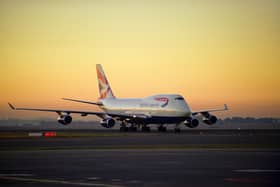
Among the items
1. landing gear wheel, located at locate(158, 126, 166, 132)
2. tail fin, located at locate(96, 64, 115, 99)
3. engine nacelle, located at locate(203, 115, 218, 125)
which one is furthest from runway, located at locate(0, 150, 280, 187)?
tail fin, located at locate(96, 64, 115, 99)

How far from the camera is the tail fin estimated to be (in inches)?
3362

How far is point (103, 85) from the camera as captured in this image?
86.8 metres

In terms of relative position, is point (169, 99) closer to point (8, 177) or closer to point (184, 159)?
point (184, 159)

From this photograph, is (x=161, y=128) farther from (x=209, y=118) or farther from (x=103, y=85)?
(x=103, y=85)

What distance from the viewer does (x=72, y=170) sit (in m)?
A: 20.9

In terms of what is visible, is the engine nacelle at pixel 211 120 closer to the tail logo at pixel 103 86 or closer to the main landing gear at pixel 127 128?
the main landing gear at pixel 127 128

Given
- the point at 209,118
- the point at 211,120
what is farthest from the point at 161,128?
the point at 211,120

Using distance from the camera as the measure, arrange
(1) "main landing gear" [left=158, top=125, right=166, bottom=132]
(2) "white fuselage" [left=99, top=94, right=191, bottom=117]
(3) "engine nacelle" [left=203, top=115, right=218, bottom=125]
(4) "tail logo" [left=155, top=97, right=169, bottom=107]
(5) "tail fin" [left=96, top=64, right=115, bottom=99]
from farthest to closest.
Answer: (5) "tail fin" [left=96, top=64, right=115, bottom=99] → (3) "engine nacelle" [left=203, top=115, right=218, bottom=125] → (1) "main landing gear" [left=158, top=125, right=166, bottom=132] → (4) "tail logo" [left=155, top=97, right=169, bottom=107] → (2) "white fuselage" [left=99, top=94, right=191, bottom=117]

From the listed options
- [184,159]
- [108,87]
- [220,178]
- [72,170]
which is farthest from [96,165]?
[108,87]

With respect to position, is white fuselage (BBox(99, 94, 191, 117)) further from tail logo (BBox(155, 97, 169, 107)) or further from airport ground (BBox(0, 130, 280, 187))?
airport ground (BBox(0, 130, 280, 187))

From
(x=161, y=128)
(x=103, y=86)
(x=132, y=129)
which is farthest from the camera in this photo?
(x=103, y=86)

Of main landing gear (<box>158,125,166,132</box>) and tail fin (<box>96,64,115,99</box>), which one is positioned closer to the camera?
main landing gear (<box>158,125,166,132</box>)

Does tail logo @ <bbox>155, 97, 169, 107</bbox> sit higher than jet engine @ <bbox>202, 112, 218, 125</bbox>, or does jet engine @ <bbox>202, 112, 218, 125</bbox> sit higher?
tail logo @ <bbox>155, 97, 169, 107</bbox>

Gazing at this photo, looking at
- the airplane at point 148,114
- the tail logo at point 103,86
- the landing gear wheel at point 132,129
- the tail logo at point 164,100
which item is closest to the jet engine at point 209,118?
the airplane at point 148,114
